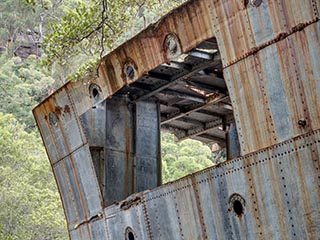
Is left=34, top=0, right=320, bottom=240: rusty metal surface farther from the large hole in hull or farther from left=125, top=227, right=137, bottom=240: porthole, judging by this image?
the large hole in hull

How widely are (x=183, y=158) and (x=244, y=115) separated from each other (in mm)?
28504

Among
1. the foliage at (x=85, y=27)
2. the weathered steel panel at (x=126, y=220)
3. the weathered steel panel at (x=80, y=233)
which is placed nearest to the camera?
the foliage at (x=85, y=27)

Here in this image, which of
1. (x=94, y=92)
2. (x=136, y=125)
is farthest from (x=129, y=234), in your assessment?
(x=94, y=92)

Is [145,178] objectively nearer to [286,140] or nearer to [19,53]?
[286,140]

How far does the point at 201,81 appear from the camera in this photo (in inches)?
470

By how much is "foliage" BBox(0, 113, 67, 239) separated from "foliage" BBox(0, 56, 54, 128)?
1415cm

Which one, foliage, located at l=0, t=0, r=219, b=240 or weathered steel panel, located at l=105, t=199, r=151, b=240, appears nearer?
foliage, located at l=0, t=0, r=219, b=240

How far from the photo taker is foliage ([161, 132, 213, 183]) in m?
35.7

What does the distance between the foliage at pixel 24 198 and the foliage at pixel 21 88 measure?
46.4 feet

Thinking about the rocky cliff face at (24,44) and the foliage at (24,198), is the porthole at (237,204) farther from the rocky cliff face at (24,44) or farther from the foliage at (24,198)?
the rocky cliff face at (24,44)

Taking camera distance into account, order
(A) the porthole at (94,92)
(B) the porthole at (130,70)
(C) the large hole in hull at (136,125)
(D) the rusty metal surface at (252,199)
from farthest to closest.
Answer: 1. (C) the large hole in hull at (136,125)
2. (A) the porthole at (94,92)
3. (B) the porthole at (130,70)
4. (D) the rusty metal surface at (252,199)

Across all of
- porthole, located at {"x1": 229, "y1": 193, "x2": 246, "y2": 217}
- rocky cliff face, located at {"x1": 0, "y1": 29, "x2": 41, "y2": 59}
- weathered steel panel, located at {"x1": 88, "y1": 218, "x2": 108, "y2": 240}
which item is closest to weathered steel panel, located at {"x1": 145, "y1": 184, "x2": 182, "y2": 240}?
porthole, located at {"x1": 229, "y1": 193, "x2": 246, "y2": 217}

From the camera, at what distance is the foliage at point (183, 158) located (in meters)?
35.7

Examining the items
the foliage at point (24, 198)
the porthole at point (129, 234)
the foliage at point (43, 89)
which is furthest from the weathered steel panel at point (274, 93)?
the foliage at point (24, 198)
